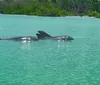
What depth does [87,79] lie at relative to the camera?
2175cm

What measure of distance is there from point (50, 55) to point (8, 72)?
28.7 feet

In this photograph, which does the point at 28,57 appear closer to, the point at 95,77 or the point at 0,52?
the point at 0,52

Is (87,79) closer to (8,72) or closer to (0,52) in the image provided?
(8,72)

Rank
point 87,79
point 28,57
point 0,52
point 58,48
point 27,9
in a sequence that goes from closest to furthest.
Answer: point 87,79 → point 28,57 → point 0,52 → point 58,48 → point 27,9

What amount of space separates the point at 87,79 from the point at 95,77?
2.72 feet

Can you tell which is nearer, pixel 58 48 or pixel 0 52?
pixel 0 52

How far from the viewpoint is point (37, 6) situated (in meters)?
200

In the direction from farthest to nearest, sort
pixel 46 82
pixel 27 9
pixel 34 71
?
pixel 27 9
pixel 34 71
pixel 46 82

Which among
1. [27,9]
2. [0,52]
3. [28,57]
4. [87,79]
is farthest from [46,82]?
[27,9]

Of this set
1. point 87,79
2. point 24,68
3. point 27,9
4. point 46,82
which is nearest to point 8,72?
point 24,68

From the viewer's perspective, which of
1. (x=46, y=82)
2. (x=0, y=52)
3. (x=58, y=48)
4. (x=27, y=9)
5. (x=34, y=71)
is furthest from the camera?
(x=27, y=9)

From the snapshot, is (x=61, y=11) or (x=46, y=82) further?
(x=61, y=11)

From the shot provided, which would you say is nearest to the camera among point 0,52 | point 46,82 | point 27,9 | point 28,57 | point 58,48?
point 46,82

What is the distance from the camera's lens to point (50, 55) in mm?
31141
